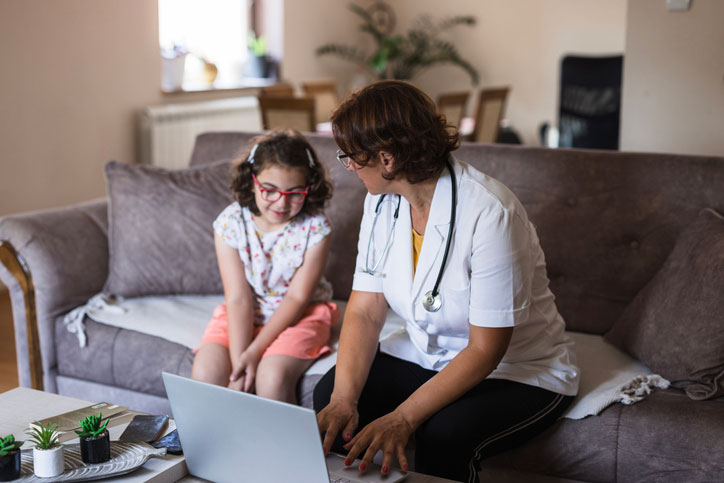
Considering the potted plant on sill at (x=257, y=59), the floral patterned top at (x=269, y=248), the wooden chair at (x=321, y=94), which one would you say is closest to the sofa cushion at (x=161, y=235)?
the floral patterned top at (x=269, y=248)

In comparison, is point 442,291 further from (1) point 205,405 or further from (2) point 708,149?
(2) point 708,149

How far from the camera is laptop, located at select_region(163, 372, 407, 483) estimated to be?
1.11 metres

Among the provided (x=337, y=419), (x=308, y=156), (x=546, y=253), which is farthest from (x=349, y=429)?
(x=546, y=253)

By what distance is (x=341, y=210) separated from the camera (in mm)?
2383

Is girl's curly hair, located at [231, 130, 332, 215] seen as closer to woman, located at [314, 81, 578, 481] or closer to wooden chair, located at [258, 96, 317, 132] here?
woman, located at [314, 81, 578, 481]

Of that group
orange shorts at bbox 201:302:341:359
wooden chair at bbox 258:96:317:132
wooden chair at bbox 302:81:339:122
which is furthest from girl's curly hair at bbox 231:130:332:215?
wooden chair at bbox 302:81:339:122

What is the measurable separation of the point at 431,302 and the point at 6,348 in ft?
7.69

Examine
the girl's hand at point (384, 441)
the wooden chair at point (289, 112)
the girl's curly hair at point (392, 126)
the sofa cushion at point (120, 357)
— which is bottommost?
the sofa cushion at point (120, 357)

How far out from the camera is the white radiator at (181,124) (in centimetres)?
473

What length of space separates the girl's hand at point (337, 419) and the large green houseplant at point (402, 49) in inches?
210

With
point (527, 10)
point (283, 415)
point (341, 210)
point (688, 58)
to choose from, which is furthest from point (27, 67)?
point (527, 10)

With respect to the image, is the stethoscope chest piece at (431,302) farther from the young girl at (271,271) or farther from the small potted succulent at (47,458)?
the small potted succulent at (47,458)

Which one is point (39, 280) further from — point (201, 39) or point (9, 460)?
point (201, 39)

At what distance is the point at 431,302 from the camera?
5.02 ft
